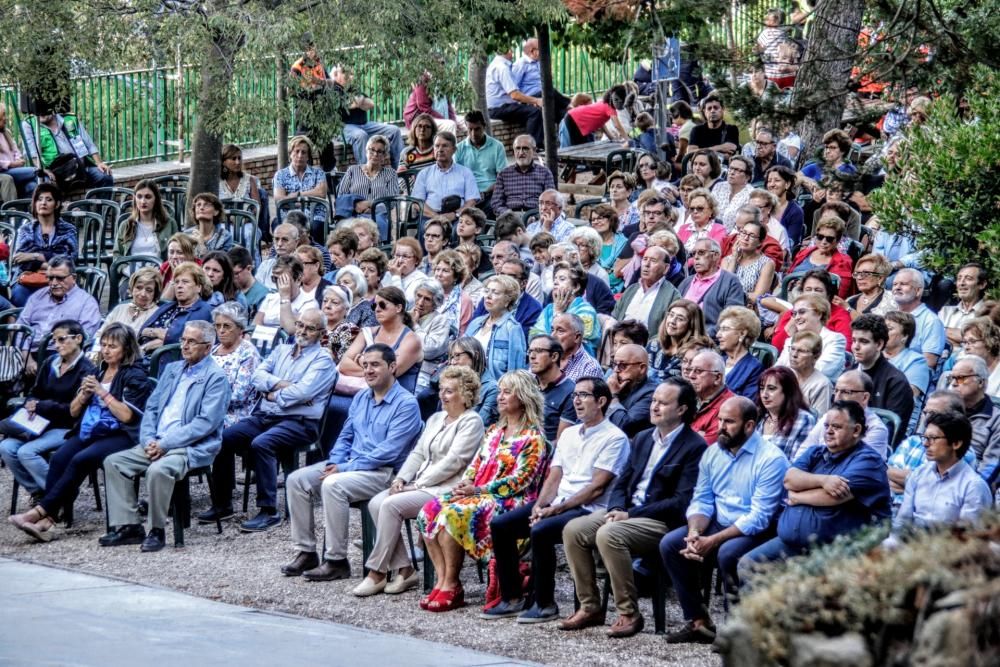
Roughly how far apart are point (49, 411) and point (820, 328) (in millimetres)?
5045

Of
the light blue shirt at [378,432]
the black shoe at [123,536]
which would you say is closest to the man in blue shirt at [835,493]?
the light blue shirt at [378,432]

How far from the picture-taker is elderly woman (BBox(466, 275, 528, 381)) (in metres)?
10.3

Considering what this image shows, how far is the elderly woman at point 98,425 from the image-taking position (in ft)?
33.0

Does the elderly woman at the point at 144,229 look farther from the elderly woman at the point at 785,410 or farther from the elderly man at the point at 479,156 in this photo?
the elderly woman at the point at 785,410

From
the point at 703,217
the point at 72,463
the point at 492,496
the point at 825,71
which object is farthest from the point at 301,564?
the point at 825,71

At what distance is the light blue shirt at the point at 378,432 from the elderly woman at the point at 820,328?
7.55ft

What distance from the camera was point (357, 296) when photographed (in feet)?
37.3

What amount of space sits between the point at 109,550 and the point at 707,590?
3.94m

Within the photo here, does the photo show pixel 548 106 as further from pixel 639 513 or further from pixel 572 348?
pixel 639 513

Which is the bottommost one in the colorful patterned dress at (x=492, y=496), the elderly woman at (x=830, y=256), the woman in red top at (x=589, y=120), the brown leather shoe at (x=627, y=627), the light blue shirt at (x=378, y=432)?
the brown leather shoe at (x=627, y=627)

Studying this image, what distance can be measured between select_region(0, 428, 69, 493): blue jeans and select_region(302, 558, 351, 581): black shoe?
7.40 ft

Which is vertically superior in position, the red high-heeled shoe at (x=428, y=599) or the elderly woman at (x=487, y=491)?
the elderly woman at (x=487, y=491)

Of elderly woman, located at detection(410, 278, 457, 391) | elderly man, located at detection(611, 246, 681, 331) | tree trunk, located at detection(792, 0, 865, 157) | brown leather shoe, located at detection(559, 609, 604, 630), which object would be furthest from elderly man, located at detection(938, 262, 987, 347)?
elderly woman, located at detection(410, 278, 457, 391)

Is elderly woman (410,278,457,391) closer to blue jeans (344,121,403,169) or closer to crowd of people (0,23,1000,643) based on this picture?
crowd of people (0,23,1000,643)
